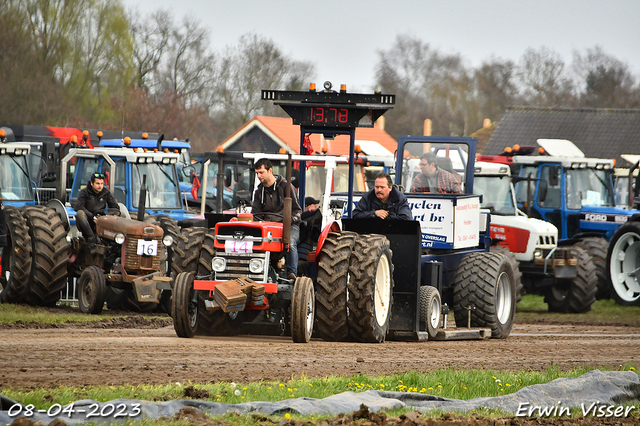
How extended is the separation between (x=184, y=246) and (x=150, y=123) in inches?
1514

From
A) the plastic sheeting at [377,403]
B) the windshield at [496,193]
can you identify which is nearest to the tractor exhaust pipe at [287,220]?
the plastic sheeting at [377,403]

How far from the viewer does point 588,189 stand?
19.2 meters

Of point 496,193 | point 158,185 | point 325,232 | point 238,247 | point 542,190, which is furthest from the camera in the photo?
point 542,190

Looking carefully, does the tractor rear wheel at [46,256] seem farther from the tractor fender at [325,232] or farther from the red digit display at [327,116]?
the tractor fender at [325,232]

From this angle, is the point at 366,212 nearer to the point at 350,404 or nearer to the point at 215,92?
the point at 350,404

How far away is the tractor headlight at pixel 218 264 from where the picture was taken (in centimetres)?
979

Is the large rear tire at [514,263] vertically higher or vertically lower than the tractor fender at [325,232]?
lower

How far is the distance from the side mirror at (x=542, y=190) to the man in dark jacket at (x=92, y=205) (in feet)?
29.4

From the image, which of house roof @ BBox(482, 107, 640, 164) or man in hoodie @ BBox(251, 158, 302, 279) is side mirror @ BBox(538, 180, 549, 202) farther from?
house roof @ BBox(482, 107, 640, 164)

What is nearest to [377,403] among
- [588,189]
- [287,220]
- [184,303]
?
[287,220]

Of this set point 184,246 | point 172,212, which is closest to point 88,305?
point 172,212

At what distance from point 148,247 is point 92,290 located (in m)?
1.09

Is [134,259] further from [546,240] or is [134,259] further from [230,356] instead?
[546,240]

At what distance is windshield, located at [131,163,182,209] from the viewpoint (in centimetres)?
1666
